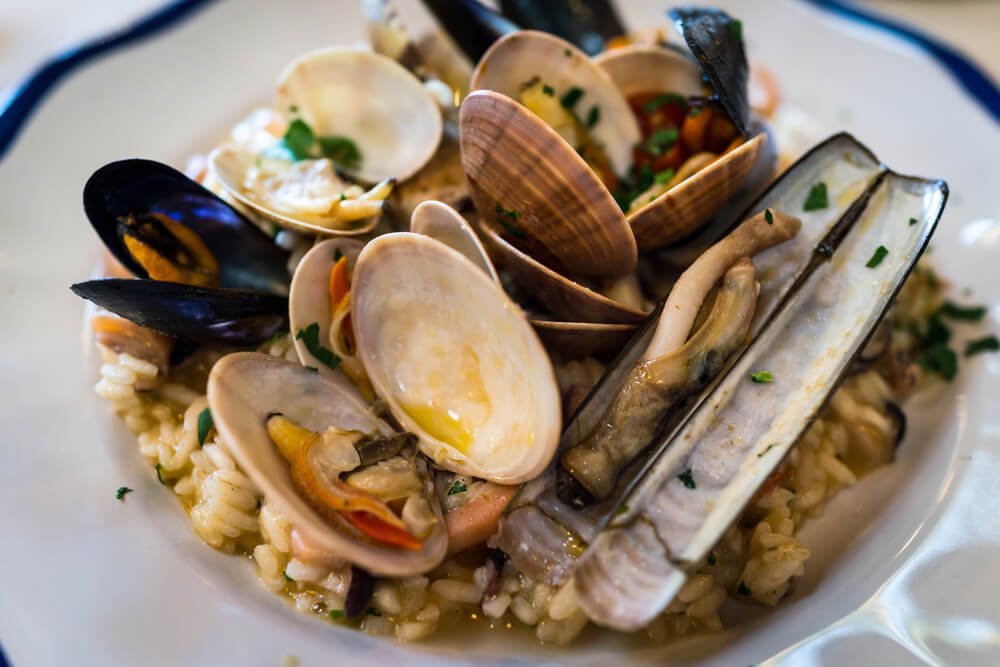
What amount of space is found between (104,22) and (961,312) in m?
4.30

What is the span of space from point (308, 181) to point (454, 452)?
41.0 inches

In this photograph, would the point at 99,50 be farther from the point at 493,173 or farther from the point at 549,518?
the point at 549,518

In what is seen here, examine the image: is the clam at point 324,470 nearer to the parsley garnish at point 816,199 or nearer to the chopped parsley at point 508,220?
the chopped parsley at point 508,220

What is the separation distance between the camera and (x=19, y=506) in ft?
6.24

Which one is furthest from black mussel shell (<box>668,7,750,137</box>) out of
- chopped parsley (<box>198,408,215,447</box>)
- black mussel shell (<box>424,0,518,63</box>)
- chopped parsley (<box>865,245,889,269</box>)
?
chopped parsley (<box>198,408,215,447</box>)

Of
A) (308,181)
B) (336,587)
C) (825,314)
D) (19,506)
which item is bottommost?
(336,587)

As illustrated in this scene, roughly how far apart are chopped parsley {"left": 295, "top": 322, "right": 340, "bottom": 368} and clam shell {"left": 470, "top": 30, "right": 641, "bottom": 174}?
36.0 inches

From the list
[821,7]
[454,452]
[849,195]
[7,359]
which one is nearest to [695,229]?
[849,195]

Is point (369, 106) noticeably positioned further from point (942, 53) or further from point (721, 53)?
point (942, 53)

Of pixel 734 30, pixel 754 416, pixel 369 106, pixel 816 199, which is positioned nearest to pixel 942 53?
pixel 734 30

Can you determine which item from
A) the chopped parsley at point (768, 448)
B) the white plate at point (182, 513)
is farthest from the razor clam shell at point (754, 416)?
the white plate at point (182, 513)

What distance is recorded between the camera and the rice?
73.5 inches

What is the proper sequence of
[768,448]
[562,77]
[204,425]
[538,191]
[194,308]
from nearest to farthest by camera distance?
[768,448], [538,191], [194,308], [204,425], [562,77]

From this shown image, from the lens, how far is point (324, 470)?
1775mm
